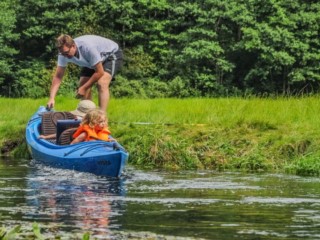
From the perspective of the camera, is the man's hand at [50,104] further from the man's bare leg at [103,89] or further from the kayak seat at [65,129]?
the kayak seat at [65,129]

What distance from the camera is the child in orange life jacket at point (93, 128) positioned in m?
13.6

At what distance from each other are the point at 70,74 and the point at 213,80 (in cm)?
662

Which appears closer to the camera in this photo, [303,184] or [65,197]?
[65,197]

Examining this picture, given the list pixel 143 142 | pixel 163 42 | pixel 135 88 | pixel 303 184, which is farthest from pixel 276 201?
pixel 163 42

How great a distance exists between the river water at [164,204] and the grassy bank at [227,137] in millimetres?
924

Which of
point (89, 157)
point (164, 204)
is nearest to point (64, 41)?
point (89, 157)

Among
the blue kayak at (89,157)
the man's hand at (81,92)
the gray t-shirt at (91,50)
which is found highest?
the gray t-shirt at (91,50)

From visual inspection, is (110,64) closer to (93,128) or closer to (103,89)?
(103,89)

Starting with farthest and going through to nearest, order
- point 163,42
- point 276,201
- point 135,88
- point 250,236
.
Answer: point 163,42 → point 135,88 → point 276,201 → point 250,236

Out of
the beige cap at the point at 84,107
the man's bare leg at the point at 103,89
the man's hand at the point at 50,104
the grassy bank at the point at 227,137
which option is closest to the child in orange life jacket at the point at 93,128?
the grassy bank at the point at 227,137

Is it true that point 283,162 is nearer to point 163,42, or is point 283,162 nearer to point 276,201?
point 276,201

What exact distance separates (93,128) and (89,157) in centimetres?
65

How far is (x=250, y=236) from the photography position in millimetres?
7652

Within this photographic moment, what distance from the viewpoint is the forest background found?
42.9 m
